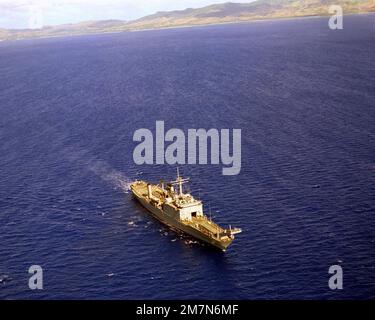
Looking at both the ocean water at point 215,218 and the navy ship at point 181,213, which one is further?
the navy ship at point 181,213

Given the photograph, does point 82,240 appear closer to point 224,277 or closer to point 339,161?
point 224,277

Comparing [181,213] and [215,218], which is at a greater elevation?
[181,213]

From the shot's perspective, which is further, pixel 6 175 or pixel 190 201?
pixel 6 175

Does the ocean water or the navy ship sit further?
the navy ship

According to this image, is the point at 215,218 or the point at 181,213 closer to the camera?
the point at 181,213
